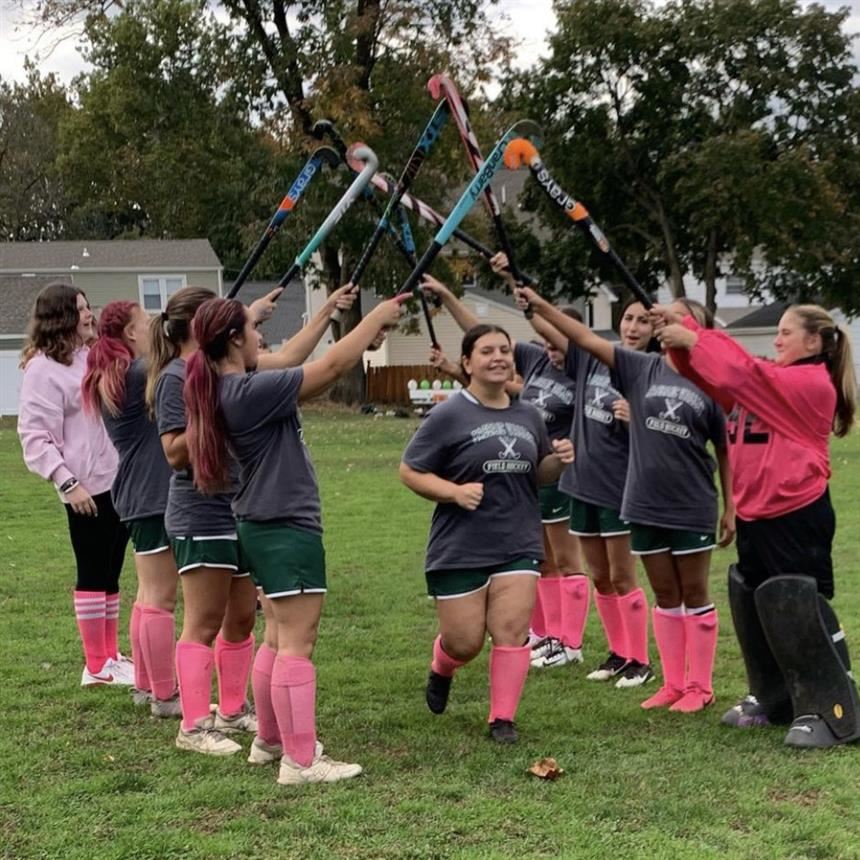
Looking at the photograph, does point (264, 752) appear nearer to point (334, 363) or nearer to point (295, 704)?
point (295, 704)

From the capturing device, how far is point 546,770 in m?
4.48

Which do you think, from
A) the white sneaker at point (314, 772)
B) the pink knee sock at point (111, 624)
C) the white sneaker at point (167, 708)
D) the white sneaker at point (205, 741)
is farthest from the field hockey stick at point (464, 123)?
the pink knee sock at point (111, 624)

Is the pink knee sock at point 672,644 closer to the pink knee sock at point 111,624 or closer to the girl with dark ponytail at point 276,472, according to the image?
the girl with dark ponytail at point 276,472

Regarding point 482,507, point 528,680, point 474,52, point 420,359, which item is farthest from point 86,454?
point 420,359

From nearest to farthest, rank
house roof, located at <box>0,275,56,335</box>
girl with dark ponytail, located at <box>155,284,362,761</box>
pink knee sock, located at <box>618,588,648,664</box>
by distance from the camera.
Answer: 1. girl with dark ponytail, located at <box>155,284,362,761</box>
2. pink knee sock, located at <box>618,588,648,664</box>
3. house roof, located at <box>0,275,56,335</box>

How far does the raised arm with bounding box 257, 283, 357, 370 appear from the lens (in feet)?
15.5

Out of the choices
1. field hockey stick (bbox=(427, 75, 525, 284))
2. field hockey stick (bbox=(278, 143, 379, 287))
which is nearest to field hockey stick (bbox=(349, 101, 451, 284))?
field hockey stick (bbox=(427, 75, 525, 284))

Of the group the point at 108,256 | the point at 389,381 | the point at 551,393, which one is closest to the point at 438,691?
the point at 551,393

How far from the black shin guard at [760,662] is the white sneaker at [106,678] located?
3.20 metres

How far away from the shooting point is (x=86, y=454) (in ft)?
19.5

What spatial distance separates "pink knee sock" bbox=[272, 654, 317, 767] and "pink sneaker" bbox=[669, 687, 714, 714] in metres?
1.98

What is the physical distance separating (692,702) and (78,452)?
3.44 metres

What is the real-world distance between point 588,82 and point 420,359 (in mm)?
13074

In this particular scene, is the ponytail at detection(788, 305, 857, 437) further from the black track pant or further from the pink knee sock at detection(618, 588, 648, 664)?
the black track pant
